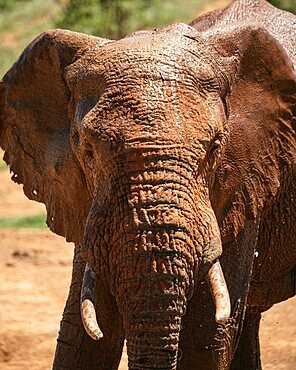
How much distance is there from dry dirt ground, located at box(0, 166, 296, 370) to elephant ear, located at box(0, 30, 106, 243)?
43.4 inches

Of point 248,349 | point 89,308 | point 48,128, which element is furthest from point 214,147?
point 248,349

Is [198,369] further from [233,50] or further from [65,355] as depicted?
[233,50]

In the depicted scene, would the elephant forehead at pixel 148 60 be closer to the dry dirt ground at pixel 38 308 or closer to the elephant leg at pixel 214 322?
the elephant leg at pixel 214 322

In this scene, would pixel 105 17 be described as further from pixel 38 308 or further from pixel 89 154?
pixel 89 154

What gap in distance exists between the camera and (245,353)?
7188 mm

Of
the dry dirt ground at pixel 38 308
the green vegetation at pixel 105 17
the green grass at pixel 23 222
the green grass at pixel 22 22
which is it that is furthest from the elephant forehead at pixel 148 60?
the green grass at pixel 22 22

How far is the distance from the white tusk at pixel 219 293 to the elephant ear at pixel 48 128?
2.25 feet

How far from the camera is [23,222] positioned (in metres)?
13.8

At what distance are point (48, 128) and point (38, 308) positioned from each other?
4638mm

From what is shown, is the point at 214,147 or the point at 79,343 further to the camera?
the point at 79,343

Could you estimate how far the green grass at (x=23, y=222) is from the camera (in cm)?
1353

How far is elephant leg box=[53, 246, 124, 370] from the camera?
5.64 meters

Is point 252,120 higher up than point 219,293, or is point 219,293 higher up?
point 252,120

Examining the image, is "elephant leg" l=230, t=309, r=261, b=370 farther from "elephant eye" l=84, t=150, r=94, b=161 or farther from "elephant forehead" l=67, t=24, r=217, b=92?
"elephant eye" l=84, t=150, r=94, b=161
